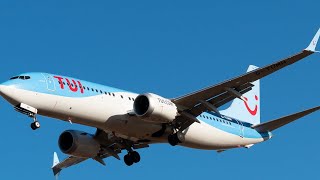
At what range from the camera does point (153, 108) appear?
151 ft

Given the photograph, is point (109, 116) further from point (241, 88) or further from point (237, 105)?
point (237, 105)

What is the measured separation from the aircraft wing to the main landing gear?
5.51 metres

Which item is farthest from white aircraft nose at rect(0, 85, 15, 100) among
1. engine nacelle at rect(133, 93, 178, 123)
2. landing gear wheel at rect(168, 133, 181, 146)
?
landing gear wheel at rect(168, 133, 181, 146)

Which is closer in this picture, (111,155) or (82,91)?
(82,91)

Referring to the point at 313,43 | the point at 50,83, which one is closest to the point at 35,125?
the point at 50,83

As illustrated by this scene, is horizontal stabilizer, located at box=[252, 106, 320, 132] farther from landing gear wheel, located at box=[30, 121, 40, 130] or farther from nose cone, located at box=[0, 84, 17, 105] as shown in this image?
nose cone, located at box=[0, 84, 17, 105]

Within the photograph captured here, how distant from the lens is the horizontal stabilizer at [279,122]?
159 ft

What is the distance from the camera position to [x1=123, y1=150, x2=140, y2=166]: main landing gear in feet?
170

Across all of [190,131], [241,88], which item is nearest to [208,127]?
[190,131]

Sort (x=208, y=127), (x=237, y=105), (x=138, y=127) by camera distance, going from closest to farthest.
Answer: (x=138, y=127) → (x=208, y=127) → (x=237, y=105)

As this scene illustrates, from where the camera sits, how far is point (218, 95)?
47.6 m

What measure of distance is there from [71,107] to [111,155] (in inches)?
341

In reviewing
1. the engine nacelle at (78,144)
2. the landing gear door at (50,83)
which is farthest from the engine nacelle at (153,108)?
the engine nacelle at (78,144)

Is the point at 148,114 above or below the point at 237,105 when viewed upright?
below
